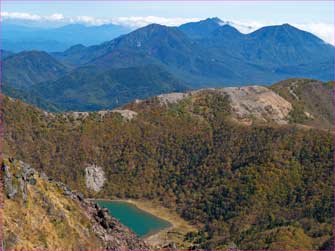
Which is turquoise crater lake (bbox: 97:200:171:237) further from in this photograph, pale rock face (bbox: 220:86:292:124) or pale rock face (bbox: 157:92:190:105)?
pale rock face (bbox: 220:86:292:124)

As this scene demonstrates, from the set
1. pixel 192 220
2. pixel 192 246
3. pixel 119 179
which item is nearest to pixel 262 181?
pixel 192 220

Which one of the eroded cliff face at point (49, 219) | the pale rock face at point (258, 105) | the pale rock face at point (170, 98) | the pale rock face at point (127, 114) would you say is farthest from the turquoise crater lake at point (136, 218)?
the pale rock face at point (258, 105)

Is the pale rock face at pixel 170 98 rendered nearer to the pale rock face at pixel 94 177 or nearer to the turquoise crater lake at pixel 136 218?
the pale rock face at pixel 94 177

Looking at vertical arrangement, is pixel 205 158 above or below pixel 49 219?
below

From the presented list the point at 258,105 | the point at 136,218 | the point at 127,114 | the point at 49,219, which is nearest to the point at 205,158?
the point at 127,114

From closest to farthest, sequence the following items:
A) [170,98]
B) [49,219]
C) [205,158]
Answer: [49,219]
[205,158]
[170,98]

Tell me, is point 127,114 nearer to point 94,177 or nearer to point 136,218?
point 94,177
